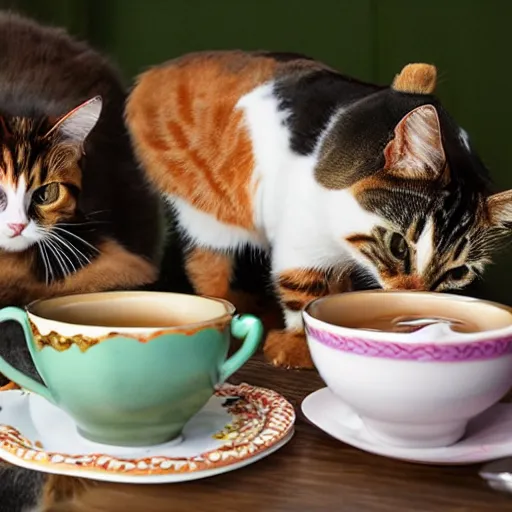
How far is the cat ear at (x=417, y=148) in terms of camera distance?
0.75m

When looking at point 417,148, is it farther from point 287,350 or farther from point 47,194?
point 47,194

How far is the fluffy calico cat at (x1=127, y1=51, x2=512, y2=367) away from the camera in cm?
79

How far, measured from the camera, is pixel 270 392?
2.15 feet

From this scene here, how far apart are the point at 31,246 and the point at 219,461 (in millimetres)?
439

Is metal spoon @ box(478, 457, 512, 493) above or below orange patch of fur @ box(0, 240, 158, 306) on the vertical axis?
above

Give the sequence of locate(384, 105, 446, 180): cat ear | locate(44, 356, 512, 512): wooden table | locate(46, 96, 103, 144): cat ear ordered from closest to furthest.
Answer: locate(44, 356, 512, 512): wooden table < locate(384, 105, 446, 180): cat ear < locate(46, 96, 103, 144): cat ear

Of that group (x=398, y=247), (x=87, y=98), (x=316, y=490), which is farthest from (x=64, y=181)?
(x=316, y=490)

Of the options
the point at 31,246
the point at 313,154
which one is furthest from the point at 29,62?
the point at 313,154

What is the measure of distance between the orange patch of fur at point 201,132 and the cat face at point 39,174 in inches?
2.8

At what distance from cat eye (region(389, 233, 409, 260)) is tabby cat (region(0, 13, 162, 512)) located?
0.95 ft

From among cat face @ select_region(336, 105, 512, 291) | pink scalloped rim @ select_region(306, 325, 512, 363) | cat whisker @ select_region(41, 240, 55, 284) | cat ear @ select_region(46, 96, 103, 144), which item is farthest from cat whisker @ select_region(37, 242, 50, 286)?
pink scalloped rim @ select_region(306, 325, 512, 363)

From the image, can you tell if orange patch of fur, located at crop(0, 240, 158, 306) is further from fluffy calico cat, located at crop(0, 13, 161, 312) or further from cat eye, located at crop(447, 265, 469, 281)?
cat eye, located at crop(447, 265, 469, 281)

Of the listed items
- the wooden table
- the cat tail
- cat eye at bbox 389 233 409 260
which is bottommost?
the cat tail

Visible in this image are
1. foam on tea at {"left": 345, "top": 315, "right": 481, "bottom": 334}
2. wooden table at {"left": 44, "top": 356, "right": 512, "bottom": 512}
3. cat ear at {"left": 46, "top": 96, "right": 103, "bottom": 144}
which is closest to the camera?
wooden table at {"left": 44, "top": 356, "right": 512, "bottom": 512}
